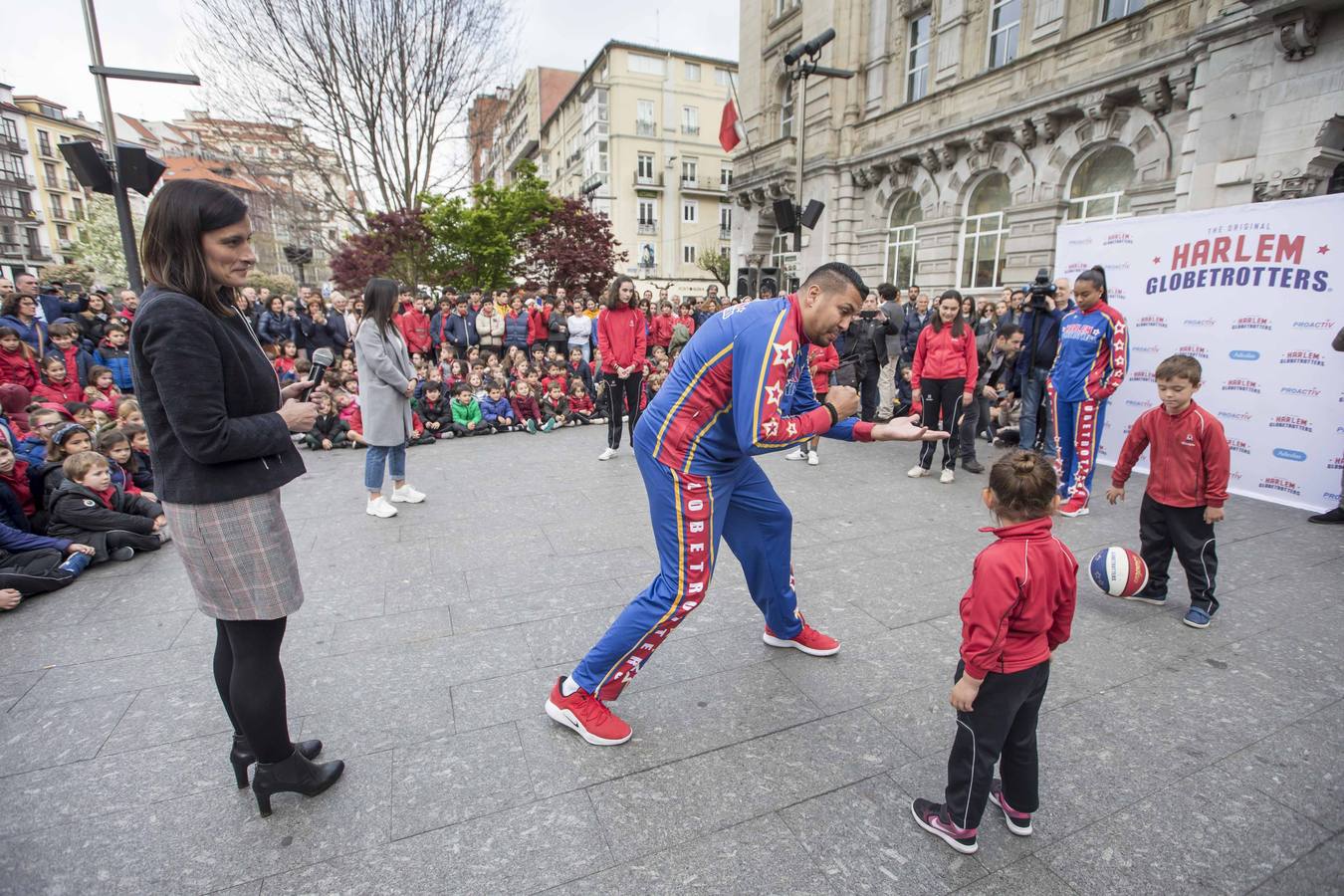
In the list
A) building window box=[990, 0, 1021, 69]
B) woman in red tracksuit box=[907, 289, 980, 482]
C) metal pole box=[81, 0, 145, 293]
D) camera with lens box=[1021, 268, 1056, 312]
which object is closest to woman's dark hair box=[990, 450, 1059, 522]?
woman in red tracksuit box=[907, 289, 980, 482]

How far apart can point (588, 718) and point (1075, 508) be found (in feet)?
15.9

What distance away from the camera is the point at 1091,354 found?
552 cm

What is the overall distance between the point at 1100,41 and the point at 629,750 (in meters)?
17.6

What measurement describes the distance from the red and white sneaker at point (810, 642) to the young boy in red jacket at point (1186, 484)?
2.05 m

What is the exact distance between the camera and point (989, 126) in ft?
52.7

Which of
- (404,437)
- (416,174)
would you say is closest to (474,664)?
(404,437)

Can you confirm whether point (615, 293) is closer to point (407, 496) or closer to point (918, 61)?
point (407, 496)

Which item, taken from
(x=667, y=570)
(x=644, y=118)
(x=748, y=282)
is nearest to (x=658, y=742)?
(x=667, y=570)

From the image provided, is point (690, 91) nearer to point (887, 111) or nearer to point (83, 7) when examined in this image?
point (887, 111)

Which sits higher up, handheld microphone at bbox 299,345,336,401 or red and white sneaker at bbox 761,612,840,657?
handheld microphone at bbox 299,345,336,401

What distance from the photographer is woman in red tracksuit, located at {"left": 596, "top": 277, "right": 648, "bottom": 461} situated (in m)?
7.00

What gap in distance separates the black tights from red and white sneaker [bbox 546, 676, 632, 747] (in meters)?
0.98

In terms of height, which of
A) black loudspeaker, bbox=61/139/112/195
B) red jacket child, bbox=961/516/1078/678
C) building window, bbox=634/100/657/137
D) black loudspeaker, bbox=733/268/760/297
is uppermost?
building window, bbox=634/100/657/137

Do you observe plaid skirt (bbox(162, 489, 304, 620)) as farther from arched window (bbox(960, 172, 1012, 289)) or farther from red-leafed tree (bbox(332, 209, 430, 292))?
red-leafed tree (bbox(332, 209, 430, 292))
